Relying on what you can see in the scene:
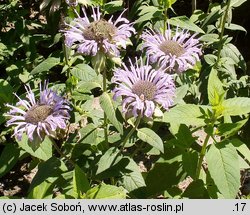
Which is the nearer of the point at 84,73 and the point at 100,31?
the point at 100,31

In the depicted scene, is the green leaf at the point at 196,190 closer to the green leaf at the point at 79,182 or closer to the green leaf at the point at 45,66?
the green leaf at the point at 79,182

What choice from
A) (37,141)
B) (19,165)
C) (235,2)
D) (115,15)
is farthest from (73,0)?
(115,15)

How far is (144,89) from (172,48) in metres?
0.33

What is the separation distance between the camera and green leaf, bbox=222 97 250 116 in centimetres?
167

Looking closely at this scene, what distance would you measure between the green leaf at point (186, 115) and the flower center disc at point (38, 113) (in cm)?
47

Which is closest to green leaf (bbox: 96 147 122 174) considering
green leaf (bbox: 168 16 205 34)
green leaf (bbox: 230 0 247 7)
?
green leaf (bbox: 168 16 205 34)

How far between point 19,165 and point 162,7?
4.53 feet

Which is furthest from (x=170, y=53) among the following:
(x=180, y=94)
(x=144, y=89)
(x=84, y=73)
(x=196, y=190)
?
(x=196, y=190)

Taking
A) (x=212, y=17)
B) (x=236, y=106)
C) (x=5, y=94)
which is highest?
(x=212, y=17)

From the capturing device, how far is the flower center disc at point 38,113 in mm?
1660

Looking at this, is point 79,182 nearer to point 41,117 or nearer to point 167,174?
point 41,117

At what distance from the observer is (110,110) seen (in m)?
Answer: 1.69

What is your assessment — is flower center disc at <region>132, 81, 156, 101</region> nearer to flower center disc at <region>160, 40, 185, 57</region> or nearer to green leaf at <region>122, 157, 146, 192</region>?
flower center disc at <region>160, 40, 185, 57</region>

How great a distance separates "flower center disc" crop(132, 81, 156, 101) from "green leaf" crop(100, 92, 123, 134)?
11cm
